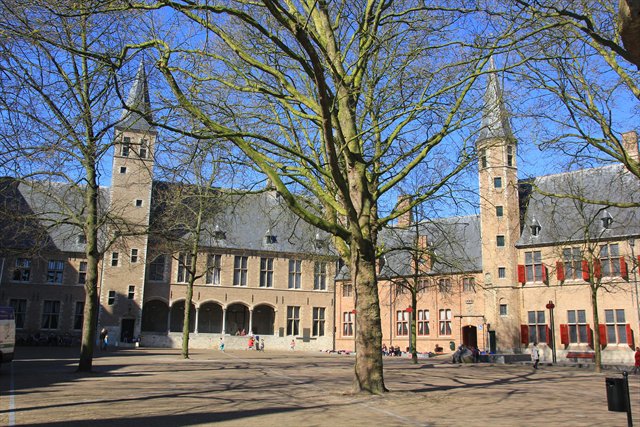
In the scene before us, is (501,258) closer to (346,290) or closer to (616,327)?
(616,327)

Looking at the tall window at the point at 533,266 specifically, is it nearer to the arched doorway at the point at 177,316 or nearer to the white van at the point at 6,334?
the arched doorway at the point at 177,316

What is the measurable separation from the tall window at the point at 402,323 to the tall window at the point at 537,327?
10030mm

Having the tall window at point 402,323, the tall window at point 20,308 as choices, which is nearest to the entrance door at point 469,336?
the tall window at point 402,323

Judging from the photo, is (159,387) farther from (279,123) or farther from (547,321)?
(547,321)

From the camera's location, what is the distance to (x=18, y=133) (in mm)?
7391

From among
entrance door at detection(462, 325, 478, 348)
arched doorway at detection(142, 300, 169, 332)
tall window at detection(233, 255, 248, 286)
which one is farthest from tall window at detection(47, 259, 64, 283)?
entrance door at detection(462, 325, 478, 348)

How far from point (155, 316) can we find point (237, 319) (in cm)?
695

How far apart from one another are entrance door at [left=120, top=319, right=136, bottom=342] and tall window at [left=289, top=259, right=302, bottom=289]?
13.5m

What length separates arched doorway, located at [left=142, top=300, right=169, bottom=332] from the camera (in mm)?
43938

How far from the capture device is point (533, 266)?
119 feet

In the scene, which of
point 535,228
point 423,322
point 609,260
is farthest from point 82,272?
point 609,260

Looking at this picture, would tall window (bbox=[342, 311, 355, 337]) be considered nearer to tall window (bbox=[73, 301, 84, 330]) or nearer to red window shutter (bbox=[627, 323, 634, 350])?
tall window (bbox=[73, 301, 84, 330])

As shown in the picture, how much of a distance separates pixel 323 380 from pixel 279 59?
9.05 m

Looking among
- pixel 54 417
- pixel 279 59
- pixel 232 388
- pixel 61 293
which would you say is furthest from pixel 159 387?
pixel 61 293
